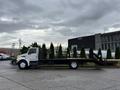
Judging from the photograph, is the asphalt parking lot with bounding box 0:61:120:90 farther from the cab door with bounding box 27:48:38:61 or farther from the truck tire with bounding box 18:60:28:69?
the cab door with bounding box 27:48:38:61

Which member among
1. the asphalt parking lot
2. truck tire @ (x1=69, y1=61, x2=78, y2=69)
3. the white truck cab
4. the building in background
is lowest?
the asphalt parking lot

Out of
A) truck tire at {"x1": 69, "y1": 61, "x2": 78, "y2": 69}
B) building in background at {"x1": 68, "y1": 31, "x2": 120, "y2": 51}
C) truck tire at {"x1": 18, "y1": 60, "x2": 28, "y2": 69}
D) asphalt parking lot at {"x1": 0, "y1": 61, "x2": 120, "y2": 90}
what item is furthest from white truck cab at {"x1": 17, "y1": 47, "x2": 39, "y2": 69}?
building in background at {"x1": 68, "y1": 31, "x2": 120, "y2": 51}

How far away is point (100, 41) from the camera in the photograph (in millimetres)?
51594

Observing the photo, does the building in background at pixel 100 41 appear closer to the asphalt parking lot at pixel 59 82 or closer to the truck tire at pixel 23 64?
the truck tire at pixel 23 64

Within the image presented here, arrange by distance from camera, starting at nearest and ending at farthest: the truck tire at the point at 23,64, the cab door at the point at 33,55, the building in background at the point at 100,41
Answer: the truck tire at the point at 23,64 → the cab door at the point at 33,55 → the building in background at the point at 100,41

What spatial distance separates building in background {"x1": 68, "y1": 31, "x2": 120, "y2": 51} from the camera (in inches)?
1859

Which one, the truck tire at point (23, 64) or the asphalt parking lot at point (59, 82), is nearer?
the asphalt parking lot at point (59, 82)

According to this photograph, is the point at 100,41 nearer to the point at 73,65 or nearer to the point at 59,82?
the point at 73,65

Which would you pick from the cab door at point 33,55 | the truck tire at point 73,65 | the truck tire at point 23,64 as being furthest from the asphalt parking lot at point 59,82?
the truck tire at point 73,65

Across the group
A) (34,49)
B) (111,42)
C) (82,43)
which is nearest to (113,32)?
(111,42)

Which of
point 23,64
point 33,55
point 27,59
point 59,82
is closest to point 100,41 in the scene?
point 33,55

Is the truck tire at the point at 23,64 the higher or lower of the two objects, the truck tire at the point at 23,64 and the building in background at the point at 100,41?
→ the lower

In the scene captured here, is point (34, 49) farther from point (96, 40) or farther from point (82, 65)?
point (96, 40)

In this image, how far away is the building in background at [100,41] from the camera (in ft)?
155
